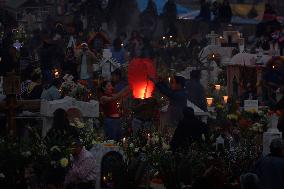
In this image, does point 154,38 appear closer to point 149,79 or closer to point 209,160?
point 149,79

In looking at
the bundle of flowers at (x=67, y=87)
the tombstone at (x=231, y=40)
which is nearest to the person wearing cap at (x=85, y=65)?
the bundle of flowers at (x=67, y=87)

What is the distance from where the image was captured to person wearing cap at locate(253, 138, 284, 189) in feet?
34.4

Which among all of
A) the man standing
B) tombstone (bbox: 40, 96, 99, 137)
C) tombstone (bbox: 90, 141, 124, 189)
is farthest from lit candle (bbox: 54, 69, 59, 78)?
the man standing

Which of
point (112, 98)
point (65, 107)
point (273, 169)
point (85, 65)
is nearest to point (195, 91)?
point (112, 98)

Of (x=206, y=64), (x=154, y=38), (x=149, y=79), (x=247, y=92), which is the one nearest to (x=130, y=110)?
(x=149, y=79)

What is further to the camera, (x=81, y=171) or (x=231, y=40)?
(x=231, y=40)

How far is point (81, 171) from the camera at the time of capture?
1141cm

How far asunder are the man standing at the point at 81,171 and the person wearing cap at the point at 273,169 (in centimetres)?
235

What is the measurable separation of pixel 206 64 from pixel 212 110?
725 centimetres

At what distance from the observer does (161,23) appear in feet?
114

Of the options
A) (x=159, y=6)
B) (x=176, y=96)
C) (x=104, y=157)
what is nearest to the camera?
(x=104, y=157)

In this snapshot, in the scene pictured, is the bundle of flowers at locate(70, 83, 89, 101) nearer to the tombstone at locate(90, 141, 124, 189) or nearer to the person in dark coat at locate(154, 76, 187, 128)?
the person in dark coat at locate(154, 76, 187, 128)

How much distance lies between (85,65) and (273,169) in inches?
454

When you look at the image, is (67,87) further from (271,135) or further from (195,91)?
(271,135)
